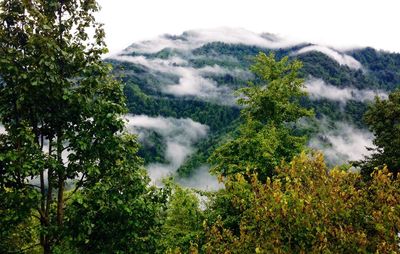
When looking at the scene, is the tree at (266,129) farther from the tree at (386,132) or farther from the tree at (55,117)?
the tree at (55,117)

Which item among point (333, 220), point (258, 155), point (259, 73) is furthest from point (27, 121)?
point (259, 73)

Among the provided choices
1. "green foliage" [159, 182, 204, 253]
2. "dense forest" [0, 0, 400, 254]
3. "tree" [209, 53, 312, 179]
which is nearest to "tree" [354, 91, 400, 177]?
"tree" [209, 53, 312, 179]

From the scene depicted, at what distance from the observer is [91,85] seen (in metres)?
12.2

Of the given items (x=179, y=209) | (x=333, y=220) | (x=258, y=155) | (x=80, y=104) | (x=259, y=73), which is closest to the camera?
(x=333, y=220)

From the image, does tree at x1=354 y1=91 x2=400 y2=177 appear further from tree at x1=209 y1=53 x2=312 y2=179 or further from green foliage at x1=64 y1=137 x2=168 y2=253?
green foliage at x1=64 y1=137 x2=168 y2=253

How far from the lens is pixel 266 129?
29531mm

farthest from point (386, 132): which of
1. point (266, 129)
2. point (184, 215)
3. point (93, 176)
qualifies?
point (93, 176)

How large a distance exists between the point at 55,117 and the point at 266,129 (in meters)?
19.5

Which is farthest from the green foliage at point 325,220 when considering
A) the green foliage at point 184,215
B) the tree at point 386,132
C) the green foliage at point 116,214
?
the tree at point 386,132

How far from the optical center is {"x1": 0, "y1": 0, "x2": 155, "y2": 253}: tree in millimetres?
11094

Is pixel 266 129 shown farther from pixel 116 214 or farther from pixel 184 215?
pixel 116 214

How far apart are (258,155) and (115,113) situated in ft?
54.4

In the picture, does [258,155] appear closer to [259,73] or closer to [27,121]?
[259,73]

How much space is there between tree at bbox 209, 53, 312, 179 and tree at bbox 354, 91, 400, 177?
1007 cm
